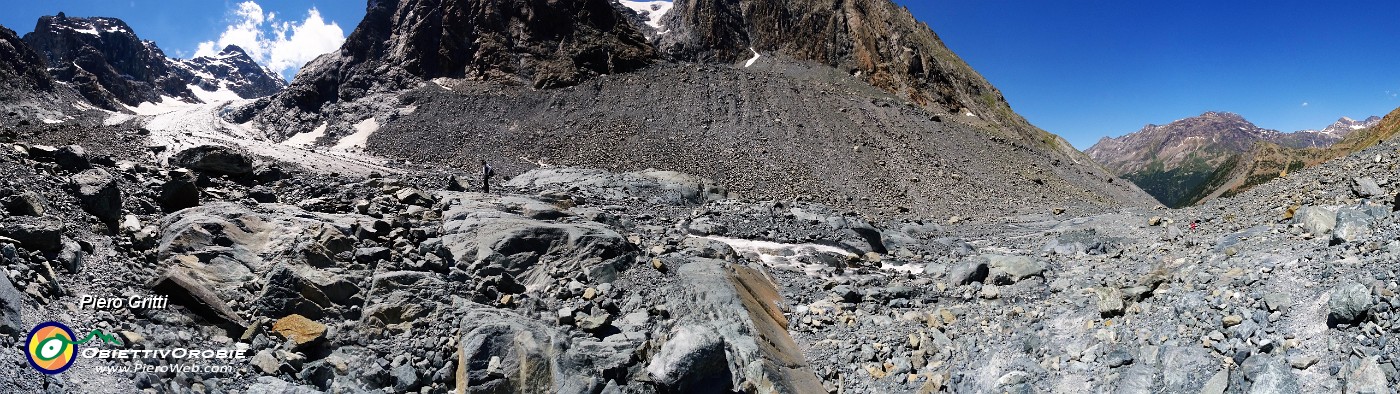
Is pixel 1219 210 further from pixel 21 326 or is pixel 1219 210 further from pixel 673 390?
pixel 21 326

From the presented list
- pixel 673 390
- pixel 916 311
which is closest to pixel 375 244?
pixel 673 390

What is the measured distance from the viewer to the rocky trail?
7805 millimetres

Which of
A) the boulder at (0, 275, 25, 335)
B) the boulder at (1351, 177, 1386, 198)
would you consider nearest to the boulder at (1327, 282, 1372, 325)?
the boulder at (1351, 177, 1386, 198)

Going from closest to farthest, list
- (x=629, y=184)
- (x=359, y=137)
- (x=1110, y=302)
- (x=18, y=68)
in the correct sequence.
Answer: (x=1110, y=302) < (x=629, y=184) < (x=359, y=137) < (x=18, y=68)

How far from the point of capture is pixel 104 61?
283 feet

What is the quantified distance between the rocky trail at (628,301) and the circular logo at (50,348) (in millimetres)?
163

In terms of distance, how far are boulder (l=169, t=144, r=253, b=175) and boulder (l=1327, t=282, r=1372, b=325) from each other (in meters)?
23.5

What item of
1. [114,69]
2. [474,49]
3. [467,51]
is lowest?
[467,51]

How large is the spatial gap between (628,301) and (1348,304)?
10.5 meters

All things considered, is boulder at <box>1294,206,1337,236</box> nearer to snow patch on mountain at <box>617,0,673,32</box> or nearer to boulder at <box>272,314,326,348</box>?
boulder at <box>272,314,326,348</box>

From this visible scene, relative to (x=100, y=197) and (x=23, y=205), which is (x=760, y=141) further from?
(x=23, y=205)

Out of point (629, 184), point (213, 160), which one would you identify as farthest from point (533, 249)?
point (629, 184)

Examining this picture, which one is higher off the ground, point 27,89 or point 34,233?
point 27,89

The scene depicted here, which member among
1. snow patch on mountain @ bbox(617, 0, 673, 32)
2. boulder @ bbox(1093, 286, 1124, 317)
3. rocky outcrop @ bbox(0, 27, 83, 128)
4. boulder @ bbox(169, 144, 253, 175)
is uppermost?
snow patch on mountain @ bbox(617, 0, 673, 32)
